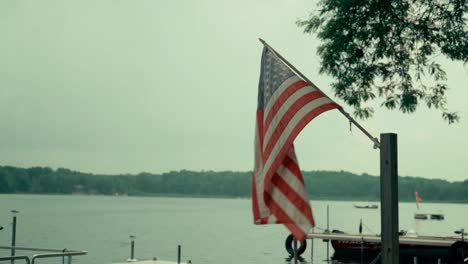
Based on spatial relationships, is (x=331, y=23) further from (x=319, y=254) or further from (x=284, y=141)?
(x=319, y=254)

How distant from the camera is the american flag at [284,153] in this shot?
842 centimetres

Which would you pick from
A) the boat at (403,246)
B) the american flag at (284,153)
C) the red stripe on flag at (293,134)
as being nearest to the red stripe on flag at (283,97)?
the american flag at (284,153)

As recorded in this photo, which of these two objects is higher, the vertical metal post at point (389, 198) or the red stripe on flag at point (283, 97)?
the red stripe on flag at point (283, 97)

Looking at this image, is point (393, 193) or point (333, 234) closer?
point (393, 193)

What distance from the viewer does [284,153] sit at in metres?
8.45

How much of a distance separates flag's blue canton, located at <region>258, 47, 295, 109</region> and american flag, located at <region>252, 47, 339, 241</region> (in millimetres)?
12

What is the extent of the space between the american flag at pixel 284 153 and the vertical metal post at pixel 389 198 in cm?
90

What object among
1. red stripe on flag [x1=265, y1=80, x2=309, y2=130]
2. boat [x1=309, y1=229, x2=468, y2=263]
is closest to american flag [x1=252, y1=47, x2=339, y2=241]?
red stripe on flag [x1=265, y1=80, x2=309, y2=130]

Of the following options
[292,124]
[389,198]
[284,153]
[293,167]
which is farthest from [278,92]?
[389,198]

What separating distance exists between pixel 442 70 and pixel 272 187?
381 inches

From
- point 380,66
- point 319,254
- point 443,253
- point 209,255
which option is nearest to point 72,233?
point 209,255

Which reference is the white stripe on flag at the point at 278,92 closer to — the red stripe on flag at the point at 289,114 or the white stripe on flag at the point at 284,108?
the white stripe on flag at the point at 284,108

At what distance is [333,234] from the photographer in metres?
47.7

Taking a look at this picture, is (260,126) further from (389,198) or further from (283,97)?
(389,198)
